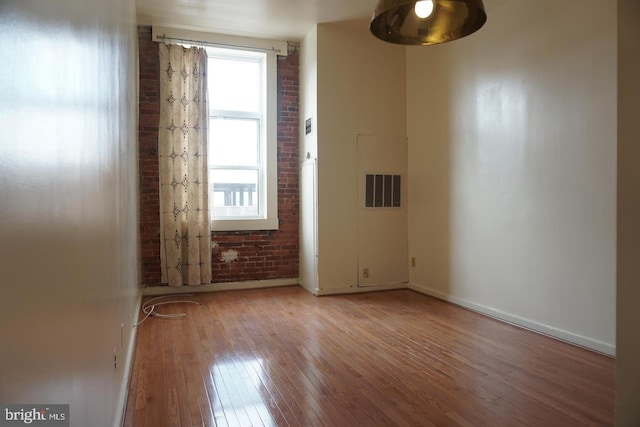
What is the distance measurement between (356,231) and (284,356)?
2.41 meters

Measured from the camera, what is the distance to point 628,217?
1673mm

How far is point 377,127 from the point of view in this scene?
5188 mm

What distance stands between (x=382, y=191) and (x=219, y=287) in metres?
2.37

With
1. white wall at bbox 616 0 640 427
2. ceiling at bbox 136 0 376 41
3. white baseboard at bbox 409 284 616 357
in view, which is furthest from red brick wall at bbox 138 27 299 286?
white wall at bbox 616 0 640 427

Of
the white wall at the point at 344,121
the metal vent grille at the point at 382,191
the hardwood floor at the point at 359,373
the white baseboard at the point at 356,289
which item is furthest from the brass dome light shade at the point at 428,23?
the white baseboard at the point at 356,289

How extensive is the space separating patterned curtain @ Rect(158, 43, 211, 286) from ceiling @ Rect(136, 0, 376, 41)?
350 mm

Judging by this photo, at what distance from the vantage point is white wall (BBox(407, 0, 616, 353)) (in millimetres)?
3074

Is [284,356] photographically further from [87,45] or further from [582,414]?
[87,45]

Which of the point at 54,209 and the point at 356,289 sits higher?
the point at 54,209

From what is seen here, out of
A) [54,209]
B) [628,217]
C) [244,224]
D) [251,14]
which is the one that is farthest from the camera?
[244,224]

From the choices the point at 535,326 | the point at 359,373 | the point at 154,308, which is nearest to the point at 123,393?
the point at 359,373

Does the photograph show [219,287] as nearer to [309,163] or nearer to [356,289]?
[356,289]

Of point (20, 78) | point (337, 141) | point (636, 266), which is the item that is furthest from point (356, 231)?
point (20, 78)

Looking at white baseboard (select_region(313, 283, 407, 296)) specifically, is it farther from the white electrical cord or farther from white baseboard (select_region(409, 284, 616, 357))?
the white electrical cord
